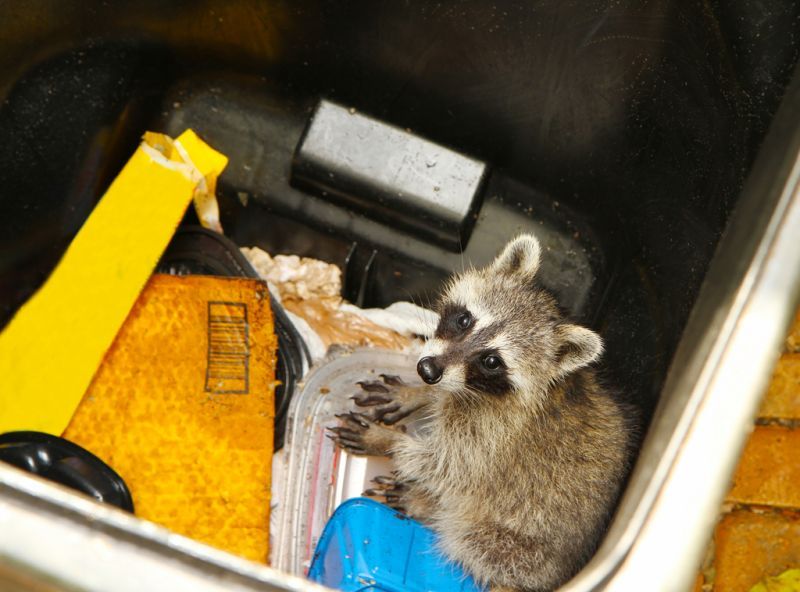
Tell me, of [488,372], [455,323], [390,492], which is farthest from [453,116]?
[390,492]

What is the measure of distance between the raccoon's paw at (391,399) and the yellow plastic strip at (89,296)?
0.59 meters

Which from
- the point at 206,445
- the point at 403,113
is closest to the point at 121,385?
the point at 206,445

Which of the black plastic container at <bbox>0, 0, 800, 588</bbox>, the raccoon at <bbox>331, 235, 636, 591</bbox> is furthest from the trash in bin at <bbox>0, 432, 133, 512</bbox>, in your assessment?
the raccoon at <bbox>331, 235, 636, 591</bbox>

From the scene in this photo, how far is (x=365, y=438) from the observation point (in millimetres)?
1832

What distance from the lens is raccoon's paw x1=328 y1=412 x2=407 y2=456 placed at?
1.83m

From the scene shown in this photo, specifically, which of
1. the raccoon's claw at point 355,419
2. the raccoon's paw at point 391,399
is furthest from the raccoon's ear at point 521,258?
the raccoon's claw at point 355,419

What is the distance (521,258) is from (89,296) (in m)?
0.98

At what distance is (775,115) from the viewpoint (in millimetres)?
1372

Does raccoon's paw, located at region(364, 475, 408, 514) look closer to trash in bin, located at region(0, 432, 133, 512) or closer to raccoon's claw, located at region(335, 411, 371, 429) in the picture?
raccoon's claw, located at region(335, 411, 371, 429)

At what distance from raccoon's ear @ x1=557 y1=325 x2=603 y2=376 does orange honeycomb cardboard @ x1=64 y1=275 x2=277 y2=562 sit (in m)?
0.68

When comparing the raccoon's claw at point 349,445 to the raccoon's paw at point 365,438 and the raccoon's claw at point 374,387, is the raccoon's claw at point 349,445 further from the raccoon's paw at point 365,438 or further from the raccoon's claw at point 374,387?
the raccoon's claw at point 374,387

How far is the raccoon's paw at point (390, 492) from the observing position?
1850 millimetres

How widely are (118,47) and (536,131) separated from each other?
102 centimetres

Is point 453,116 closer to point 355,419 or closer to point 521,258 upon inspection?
point 521,258
